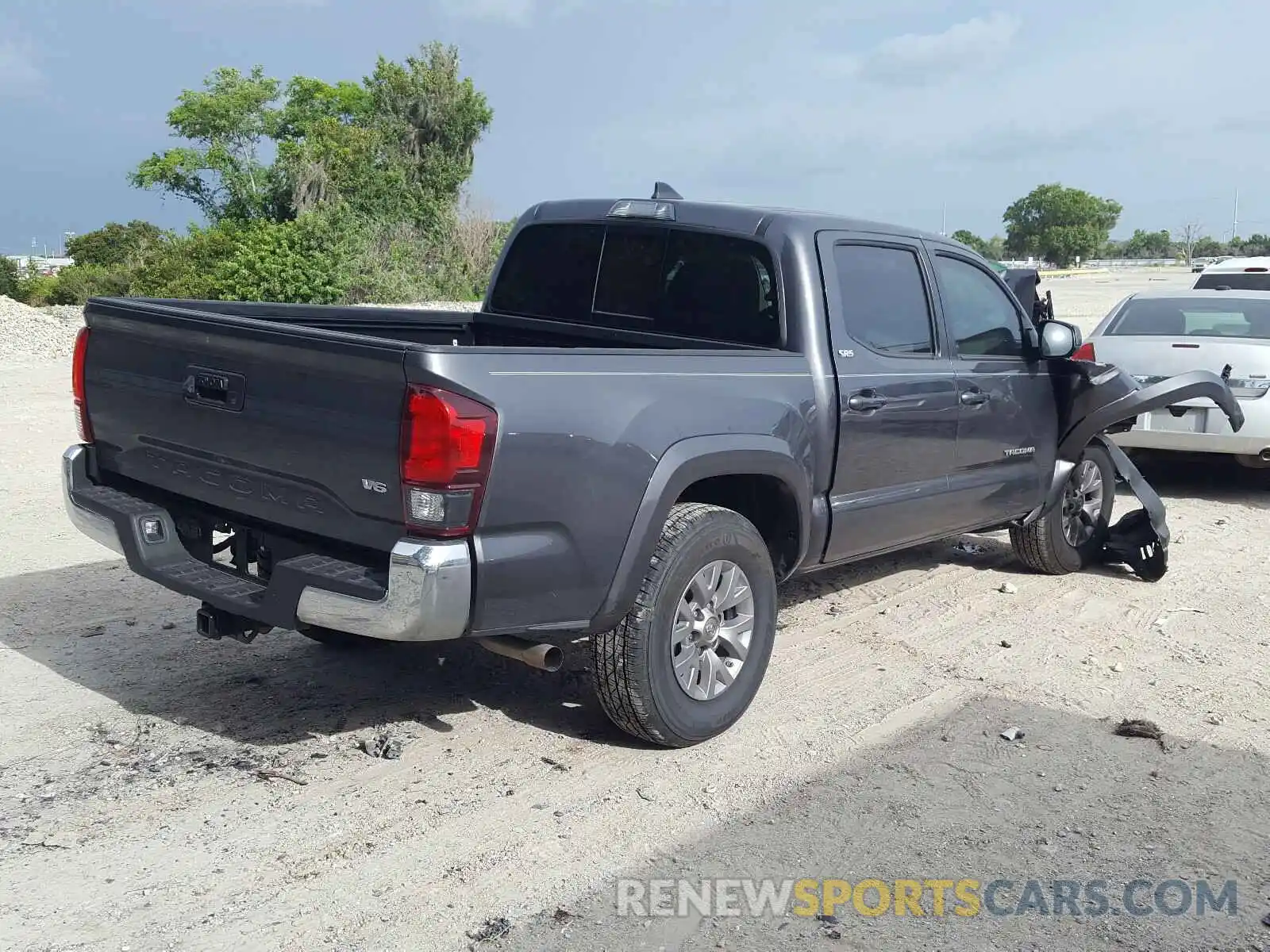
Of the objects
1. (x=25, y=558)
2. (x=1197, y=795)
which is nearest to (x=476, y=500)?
(x=1197, y=795)

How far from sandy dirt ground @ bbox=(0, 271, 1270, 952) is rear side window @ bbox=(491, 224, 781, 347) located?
5.10ft

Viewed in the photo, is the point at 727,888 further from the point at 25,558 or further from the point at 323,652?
the point at 25,558

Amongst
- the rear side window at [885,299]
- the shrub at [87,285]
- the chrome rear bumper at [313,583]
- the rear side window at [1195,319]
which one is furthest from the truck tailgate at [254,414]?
the shrub at [87,285]

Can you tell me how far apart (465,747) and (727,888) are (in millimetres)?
1321

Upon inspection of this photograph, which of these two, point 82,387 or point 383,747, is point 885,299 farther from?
point 82,387

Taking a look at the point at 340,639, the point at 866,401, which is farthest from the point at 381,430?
the point at 866,401

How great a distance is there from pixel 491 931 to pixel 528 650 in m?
1.00

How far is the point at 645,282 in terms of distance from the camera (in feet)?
17.6

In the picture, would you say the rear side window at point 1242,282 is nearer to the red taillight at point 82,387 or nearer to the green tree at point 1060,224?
the red taillight at point 82,387

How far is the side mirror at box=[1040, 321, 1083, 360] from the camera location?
6.21 metres

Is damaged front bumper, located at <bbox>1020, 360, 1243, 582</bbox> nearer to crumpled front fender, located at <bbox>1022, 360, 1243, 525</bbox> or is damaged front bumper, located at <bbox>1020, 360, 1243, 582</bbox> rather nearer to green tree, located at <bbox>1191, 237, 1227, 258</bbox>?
crumpled front fender, located at <bbox>1022, 360, 1243, 525</bbox>

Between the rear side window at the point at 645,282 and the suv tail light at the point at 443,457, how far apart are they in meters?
1.77

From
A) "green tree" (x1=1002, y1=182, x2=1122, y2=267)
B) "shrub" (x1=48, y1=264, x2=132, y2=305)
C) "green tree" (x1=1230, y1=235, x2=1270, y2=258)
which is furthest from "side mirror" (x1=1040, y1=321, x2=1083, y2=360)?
"green tree" (x1=1002, y1=182, x2=1122, y2=267)

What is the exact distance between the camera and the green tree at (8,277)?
36562 mm
